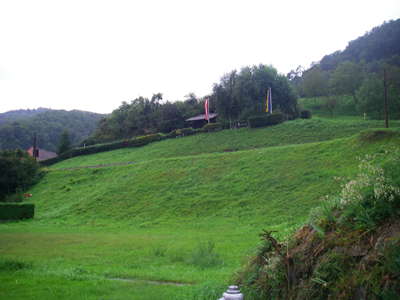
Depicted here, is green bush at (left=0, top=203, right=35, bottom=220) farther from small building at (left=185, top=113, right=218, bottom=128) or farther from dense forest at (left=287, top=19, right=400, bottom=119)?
small building at (left=185, top=113, right=218, bottom=128)

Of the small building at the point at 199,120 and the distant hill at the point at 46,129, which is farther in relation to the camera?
the distant hill at the point at 46,129

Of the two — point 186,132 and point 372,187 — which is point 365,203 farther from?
point 186,132

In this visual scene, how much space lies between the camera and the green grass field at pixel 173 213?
950 cm

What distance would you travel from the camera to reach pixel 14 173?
44.7m

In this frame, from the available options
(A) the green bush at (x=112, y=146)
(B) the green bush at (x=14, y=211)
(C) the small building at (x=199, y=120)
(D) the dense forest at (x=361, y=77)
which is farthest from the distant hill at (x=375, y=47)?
(B) the green bush at (x=14, y=211)

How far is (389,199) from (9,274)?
1007cm

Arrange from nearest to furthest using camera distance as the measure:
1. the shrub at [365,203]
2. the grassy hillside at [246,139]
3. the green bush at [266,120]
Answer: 1. the shrub at [365,203]
2. the grassy hillside at [246,139]
3. the green bush at [266,120]

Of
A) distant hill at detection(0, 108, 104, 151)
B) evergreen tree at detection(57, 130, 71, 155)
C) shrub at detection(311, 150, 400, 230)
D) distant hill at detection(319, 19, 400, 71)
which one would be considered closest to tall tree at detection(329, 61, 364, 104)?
distant hill at detection(319, 19, 400, 71)

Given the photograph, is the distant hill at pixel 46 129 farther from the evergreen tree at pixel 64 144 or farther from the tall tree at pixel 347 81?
the tall tree at pixel 347 81

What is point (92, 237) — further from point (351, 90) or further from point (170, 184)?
point (351, 90)

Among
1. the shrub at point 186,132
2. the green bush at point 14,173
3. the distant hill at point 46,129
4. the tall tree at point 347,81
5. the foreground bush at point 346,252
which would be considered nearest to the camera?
the foreground bush at point 346,252

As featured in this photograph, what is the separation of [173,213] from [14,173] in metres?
26.6

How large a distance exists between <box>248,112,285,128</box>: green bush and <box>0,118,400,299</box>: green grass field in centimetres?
212

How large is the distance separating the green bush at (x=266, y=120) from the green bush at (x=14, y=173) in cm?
2909
